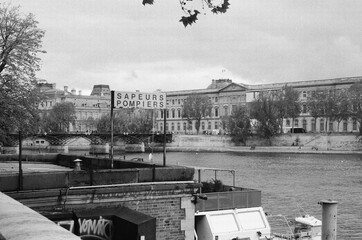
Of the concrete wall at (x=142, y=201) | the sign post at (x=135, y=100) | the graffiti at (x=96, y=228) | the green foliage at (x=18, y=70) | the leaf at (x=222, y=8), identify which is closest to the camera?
the leaf at (x=222, y=8)

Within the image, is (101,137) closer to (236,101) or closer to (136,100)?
(236,101)

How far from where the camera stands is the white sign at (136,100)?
11586 millimetres

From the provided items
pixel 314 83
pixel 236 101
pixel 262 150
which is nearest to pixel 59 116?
pixel 236 101

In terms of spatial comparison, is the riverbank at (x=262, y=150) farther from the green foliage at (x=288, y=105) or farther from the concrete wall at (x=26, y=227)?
the concrete wall at (x=26, y=227)

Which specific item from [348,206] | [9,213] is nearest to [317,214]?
[348,206]

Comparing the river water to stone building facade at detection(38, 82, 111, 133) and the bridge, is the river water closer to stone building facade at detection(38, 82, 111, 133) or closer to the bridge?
the bridge

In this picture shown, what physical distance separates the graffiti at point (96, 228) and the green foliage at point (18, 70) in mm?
15201

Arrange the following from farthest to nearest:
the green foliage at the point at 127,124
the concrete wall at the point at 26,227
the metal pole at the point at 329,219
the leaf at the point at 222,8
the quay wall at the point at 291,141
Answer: the green foliage at the point at 127,124 < the quay wall at the point at 291,141 < the metal pole at the point at 329,219 < the leaf at the point at 222,8 < the concrete wall at the point at 26,227

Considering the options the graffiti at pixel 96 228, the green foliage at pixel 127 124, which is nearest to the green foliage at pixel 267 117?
the green foliage at pixel 127 124

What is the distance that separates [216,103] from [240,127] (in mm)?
37465

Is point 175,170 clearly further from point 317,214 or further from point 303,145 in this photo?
point 303,145

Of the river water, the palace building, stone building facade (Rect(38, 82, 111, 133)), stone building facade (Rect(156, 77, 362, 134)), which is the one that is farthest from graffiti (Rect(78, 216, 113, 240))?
stone building facade (Rect(38, 82, 111, 133))

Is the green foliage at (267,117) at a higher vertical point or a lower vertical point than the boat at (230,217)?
higher

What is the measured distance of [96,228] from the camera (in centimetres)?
968
